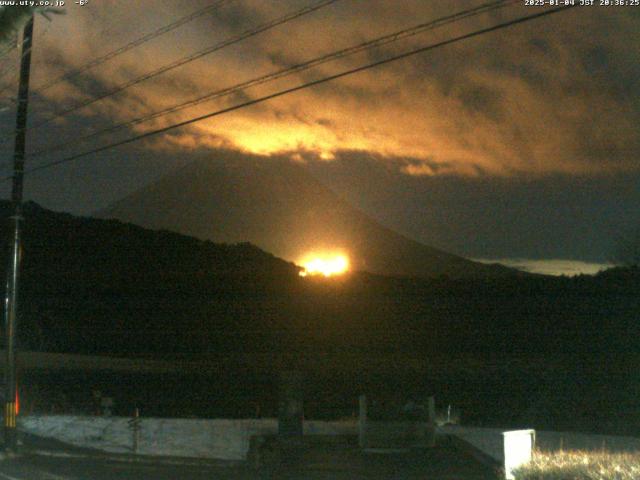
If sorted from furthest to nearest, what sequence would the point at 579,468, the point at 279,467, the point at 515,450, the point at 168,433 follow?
the point at 168,433, the point at 279,467, the point at 515,450, the point at 579,468

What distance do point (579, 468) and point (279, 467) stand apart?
7.30 metres

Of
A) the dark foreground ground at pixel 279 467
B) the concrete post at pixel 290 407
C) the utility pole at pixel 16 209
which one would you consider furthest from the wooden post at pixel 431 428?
the utility pole at pixel 16 209

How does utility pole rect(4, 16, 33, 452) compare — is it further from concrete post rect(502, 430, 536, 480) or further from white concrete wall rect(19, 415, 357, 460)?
concrete post rect(502, 430, 536, 480)

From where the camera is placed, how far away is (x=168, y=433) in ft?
77.0

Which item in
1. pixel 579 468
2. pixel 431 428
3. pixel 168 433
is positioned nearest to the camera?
pixel 579 468

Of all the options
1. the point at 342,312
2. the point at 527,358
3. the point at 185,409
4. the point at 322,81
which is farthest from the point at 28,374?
the point at 322,81

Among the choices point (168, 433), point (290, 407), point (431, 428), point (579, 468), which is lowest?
point (168, 433)

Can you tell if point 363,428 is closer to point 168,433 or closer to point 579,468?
point 168,433

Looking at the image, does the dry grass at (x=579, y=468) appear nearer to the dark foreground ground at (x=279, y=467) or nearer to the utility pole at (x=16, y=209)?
the dark foreground ground at (x=279, y=467)

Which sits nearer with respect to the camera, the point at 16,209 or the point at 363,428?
the point at 16,209

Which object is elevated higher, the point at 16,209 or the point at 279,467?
the point at 16,209

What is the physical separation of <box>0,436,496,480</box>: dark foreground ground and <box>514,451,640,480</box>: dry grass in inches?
73.2

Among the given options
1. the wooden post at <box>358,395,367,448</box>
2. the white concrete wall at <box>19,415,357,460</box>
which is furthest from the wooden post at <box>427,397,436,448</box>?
the white concrete wall at <box>19,415,357,460</box>

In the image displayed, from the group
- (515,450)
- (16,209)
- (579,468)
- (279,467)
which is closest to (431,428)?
(279,467)
